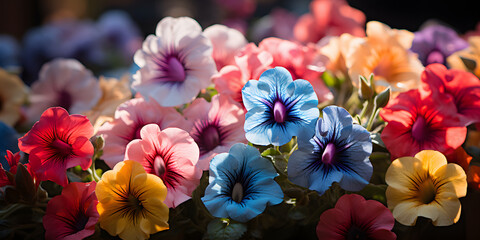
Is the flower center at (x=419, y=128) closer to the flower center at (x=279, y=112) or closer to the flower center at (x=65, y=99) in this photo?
the flower center at (x=279, y=112)

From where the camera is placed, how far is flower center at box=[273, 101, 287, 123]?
1.18 ft

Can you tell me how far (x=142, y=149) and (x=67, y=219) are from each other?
0.08m

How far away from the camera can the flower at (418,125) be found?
0.38 m

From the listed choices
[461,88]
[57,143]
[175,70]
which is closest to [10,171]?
[57,143]

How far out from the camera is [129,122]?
405mm

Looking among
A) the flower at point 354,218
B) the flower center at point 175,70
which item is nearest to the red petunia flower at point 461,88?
the flower at point 354,218

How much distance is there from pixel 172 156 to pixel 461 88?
0.26 metres

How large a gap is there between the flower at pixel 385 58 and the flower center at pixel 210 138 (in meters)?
0.14

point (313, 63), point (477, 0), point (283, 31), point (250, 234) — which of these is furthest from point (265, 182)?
point (477, 0)

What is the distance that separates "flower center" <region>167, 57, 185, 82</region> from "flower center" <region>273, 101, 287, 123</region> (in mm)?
107

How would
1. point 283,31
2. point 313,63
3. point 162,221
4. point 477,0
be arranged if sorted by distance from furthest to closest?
point 477,0
point 283,31
point 313,63
point 162,221

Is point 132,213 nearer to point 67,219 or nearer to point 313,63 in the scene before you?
point 67,219

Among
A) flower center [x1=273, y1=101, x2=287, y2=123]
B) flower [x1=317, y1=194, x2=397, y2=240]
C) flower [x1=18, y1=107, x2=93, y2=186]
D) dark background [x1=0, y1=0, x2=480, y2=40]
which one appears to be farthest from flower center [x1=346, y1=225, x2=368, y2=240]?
dark background [x1=0, y1=0, x2=480, y2=40]

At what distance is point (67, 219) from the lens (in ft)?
1.20
